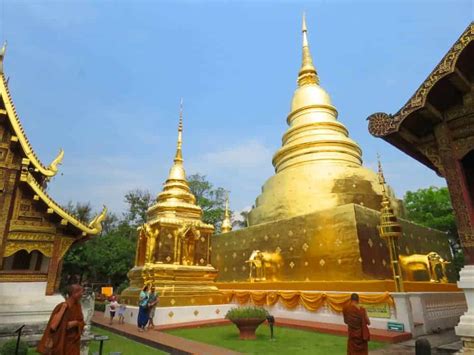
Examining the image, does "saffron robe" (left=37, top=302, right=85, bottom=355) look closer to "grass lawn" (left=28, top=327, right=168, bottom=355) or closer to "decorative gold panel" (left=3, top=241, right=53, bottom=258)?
"grass lawn" (left=28, top=327, right=168, bottom=355)

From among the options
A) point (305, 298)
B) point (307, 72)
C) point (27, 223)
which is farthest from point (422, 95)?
point (307, 72)

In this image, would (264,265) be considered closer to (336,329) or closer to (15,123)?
(336,329)

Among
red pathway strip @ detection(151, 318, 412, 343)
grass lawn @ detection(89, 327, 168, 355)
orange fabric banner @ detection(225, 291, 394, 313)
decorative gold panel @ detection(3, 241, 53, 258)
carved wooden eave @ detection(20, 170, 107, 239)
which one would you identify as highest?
carved wooden eave @ detection(20, 170, 107, 239)

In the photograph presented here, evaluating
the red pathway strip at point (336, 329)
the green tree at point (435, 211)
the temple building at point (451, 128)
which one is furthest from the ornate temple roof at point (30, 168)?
the green tree at point (435, 211)

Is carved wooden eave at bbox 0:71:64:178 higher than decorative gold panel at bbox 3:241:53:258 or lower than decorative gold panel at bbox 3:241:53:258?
higher

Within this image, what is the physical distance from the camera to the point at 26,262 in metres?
8.65

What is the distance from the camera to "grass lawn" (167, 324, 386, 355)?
6512 mm

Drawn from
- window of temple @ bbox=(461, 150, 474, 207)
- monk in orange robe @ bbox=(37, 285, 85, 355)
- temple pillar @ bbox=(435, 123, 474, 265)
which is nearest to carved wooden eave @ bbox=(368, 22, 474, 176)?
temple pillar @ bbox=(435, 123, 474, 265)

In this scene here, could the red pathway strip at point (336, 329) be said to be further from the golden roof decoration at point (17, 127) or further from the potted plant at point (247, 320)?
the golden roof decoration at point (17, 127)

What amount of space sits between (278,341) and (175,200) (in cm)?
827

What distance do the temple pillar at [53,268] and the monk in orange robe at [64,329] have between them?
3.91m

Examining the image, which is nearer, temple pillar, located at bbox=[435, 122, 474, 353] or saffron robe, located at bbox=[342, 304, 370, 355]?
saffron robe, located at bbox=[342, 304, 370, 355]

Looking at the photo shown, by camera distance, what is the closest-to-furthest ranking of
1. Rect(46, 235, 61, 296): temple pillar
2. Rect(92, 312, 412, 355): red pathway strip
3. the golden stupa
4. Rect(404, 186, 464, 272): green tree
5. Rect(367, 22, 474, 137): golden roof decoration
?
Rect(367, 22, 474, 137): golden roof decoration → Rect(92, 312, 412, 355): red pathway strip → Rect(46, 235, 61, 296): temple pillar → the golden stupa → Rect(404, 186, 464, 272): green tree

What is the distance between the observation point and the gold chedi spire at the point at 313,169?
1401 centimetres
